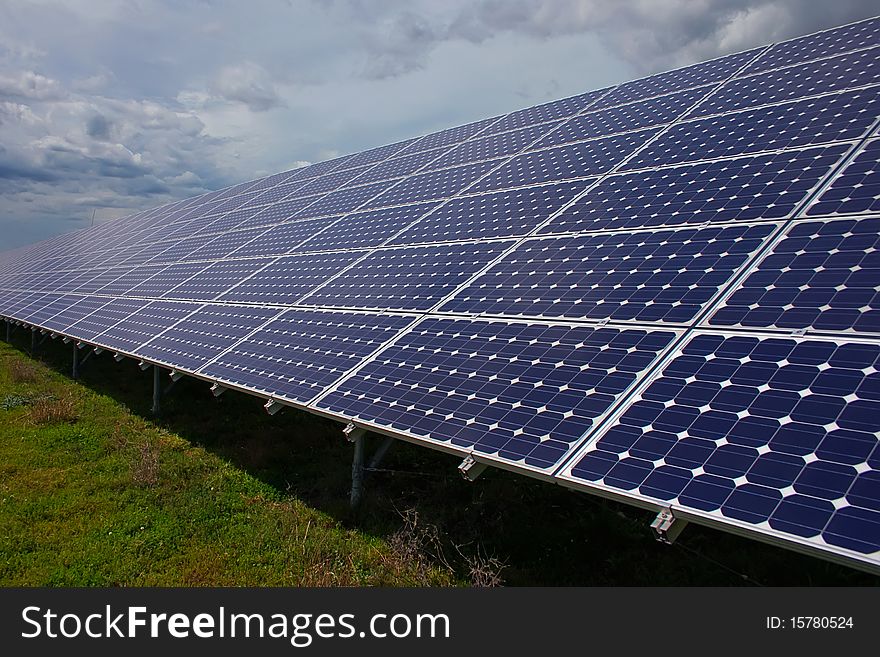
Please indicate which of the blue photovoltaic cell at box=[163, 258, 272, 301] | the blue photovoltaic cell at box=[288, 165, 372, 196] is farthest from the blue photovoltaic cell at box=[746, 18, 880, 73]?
the blue photovoltaic cell at box=[288, 165, 372, 196]

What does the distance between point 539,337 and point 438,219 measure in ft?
21.3

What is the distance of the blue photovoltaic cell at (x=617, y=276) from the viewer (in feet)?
24.5

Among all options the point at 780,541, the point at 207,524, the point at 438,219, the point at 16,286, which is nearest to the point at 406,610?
the point at 780,541

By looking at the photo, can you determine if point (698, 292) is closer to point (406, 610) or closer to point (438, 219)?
point (406, 610)

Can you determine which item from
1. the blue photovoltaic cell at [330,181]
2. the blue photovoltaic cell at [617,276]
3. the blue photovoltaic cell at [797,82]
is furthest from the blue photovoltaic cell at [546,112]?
the blue photovoltaic cell at [617,276]

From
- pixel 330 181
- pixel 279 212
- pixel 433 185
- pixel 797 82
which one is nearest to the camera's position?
pixel 797 82

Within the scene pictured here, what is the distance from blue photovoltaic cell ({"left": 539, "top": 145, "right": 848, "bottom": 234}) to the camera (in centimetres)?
859

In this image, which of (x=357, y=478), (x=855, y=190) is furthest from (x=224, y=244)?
(x=855, y=190)

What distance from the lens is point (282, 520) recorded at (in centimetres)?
942

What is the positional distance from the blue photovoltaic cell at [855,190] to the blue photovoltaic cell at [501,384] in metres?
2.99

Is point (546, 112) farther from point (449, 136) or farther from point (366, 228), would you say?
point (366, 228)

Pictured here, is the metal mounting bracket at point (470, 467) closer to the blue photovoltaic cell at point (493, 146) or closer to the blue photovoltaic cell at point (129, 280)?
the blue photovoltaic cell at point (493, 146)

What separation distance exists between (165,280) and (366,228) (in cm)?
725

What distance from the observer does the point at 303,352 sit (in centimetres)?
994
